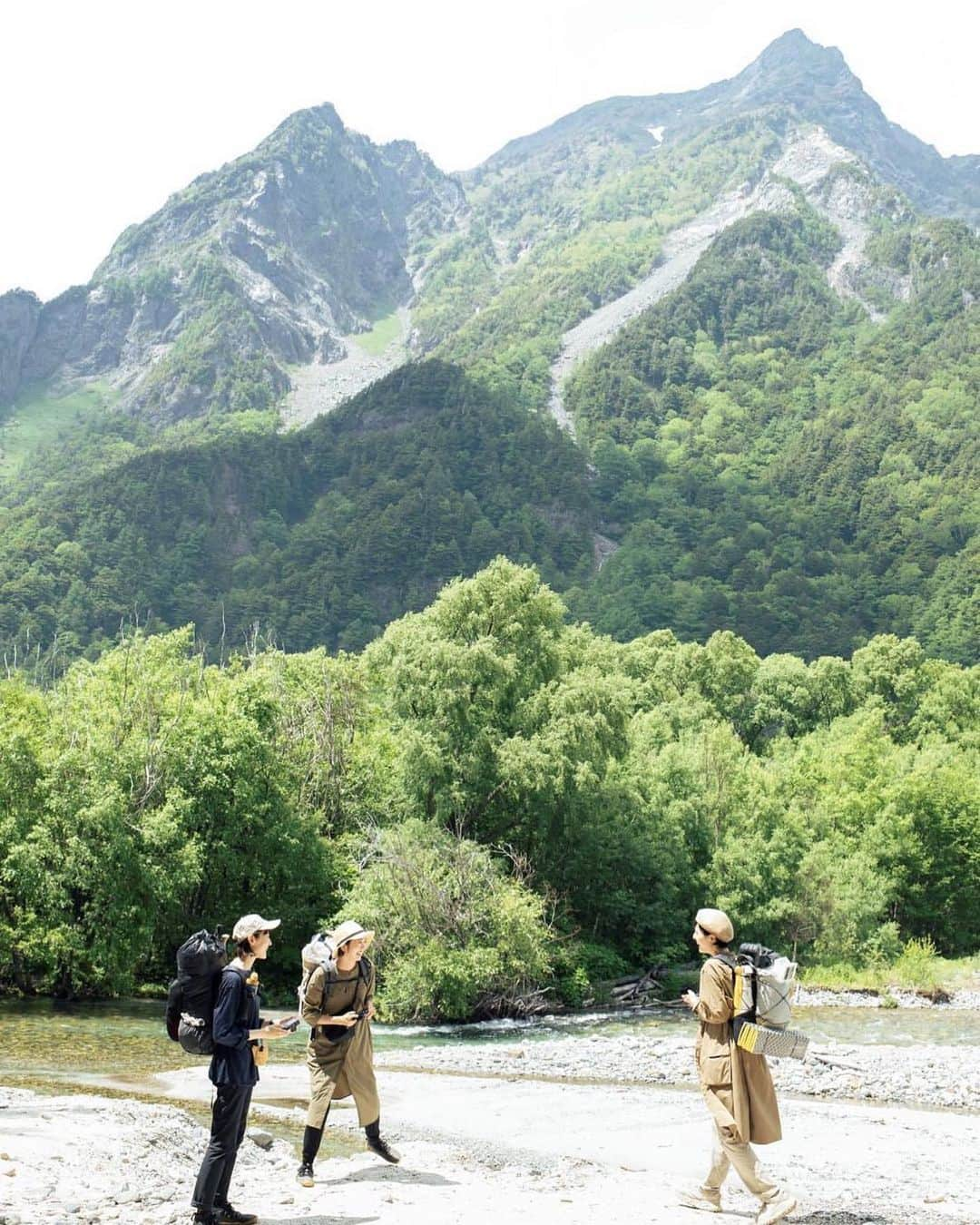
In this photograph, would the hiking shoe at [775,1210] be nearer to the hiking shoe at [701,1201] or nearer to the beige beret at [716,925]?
the hiking shoe at [701,1201]

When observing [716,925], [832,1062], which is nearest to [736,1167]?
[716,925]

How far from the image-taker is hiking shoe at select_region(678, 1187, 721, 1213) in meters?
13.6

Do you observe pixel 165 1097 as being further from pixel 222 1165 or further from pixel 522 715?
pixel 522 715

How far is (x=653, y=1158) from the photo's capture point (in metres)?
17.0

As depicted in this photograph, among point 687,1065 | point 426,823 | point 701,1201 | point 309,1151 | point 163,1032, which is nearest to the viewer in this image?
point 701,1201

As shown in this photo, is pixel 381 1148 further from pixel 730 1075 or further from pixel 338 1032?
pixel 730 1075

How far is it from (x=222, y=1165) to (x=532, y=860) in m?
31.2

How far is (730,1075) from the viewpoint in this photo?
13.4m

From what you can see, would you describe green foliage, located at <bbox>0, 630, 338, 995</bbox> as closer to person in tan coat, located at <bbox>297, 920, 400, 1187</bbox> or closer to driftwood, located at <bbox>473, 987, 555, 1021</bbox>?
driftwood, located at <bbox>473, 987, 555, 1021</bbox>

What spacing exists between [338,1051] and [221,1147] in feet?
9.11

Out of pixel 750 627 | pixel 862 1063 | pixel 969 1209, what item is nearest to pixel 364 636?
pixel 750 627

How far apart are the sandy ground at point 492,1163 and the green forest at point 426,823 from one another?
50.4 feet

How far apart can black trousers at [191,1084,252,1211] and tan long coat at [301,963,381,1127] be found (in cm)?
220

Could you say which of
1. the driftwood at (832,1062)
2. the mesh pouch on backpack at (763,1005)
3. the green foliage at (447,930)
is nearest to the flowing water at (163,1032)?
the green foliage at (447,930)
